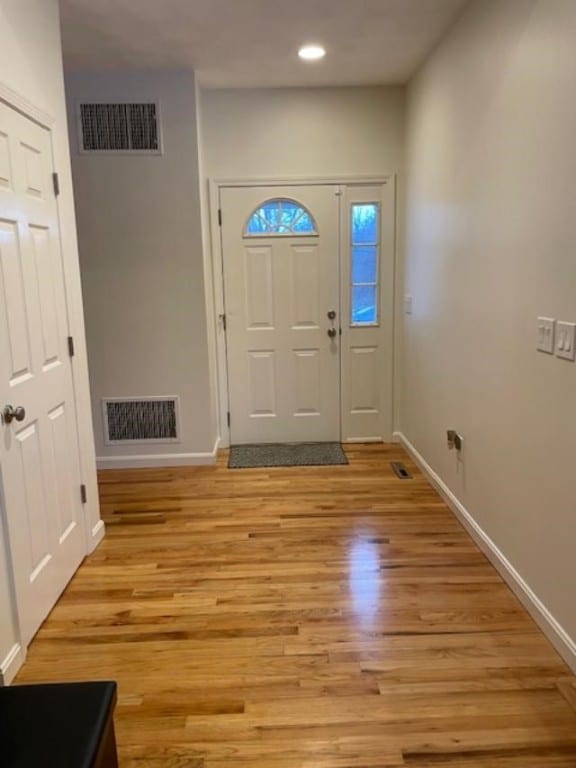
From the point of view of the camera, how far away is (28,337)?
2.21 metres

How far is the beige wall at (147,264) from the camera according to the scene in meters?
3.71

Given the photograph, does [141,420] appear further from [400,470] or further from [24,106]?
[24,106]

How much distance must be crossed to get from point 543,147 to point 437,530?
1.91m

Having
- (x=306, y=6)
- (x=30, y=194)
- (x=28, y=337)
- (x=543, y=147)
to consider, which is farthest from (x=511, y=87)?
(x=28, y=337)

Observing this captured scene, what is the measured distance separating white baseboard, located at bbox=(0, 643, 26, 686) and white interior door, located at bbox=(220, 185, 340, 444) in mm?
2635

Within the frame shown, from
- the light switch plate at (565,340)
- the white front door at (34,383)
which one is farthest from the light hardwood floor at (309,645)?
the light switch plate at (565,340)

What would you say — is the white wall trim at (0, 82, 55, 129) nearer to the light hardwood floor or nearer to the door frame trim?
the door frame trim

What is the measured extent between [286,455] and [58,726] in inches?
121

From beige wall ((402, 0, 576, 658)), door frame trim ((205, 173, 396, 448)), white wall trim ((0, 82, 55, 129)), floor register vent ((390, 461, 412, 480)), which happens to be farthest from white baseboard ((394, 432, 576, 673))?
white wall trim ((0, 82, 55, 129))

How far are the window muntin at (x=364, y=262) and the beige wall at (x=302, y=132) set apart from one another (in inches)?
11.8

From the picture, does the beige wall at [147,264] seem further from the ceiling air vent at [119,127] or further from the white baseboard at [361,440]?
the white baseboard at [361,440]

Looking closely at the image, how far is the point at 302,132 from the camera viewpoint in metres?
4.14

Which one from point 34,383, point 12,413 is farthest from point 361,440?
point 12,413

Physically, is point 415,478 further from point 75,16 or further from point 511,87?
point 75,16
